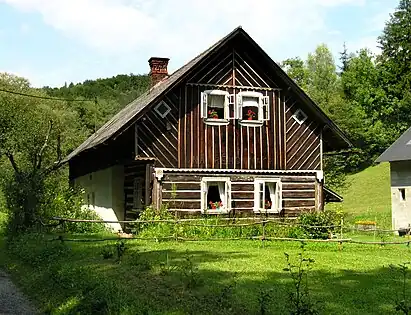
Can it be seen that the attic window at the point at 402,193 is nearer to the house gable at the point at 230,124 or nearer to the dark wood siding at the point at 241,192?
the house gable at the point at 230,124

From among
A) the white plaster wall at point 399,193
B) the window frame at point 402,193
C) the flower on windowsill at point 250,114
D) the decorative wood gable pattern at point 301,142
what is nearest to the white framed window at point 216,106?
the flower on windowsill at point 250,114

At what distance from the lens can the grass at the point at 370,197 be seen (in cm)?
4072

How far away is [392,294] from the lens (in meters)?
11.2

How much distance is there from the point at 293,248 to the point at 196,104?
736 centimetres

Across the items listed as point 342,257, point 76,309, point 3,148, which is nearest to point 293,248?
point 342,257

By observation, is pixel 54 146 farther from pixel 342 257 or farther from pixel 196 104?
pixel 342 257

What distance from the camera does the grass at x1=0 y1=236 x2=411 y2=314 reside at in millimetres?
9758

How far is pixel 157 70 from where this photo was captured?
3055 cm

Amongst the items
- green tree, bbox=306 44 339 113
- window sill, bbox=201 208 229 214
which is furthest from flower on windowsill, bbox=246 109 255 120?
green tree, bbox=306 44 339 113

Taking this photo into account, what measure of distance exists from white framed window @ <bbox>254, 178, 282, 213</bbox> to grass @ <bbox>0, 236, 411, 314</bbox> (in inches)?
217

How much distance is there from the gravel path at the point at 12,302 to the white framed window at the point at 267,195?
12.8 metres

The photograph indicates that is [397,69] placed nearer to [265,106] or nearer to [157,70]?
[157,70]

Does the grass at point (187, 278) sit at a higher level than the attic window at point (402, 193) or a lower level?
lower

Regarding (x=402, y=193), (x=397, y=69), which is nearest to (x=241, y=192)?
(x=402, y=193)
